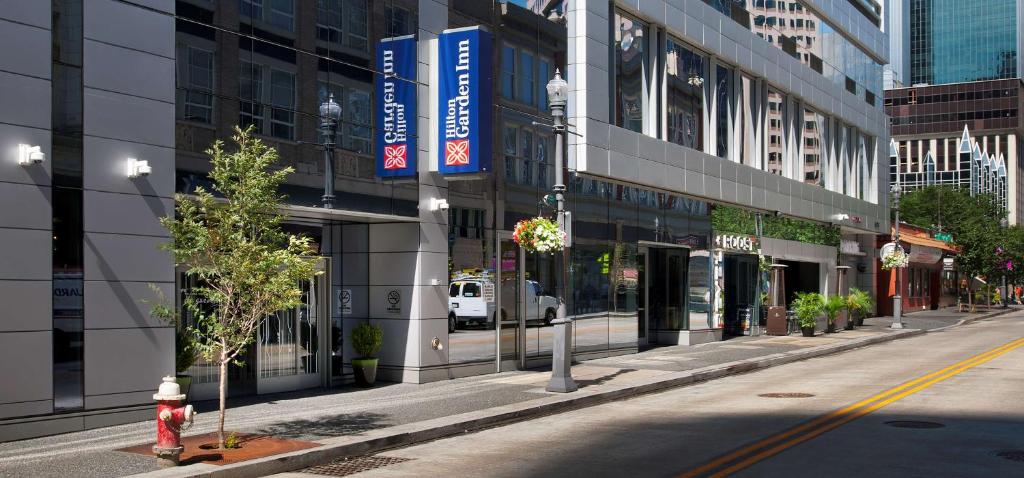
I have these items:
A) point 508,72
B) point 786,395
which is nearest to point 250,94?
point 508,72

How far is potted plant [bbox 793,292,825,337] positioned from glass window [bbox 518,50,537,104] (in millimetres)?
15890

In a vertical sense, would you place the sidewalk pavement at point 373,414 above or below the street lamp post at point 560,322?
below

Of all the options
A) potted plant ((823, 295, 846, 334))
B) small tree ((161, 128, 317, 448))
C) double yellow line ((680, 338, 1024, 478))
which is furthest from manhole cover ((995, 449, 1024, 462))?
potted plant ((823, 295, 846, 334))

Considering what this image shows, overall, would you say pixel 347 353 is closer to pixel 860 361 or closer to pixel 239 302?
pixel 239 302

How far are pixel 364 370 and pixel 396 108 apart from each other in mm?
4965

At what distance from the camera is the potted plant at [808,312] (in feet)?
112

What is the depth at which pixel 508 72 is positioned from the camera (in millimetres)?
21953

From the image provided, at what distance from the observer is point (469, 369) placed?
20.5m

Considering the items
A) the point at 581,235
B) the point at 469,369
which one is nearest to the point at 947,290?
the point at 581,235

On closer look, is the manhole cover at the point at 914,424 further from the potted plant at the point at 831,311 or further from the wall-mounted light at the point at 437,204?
the potted plant at the point at 831,311

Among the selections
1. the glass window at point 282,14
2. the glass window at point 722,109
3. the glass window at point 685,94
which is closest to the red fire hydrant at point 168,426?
the glass window at point 282,14

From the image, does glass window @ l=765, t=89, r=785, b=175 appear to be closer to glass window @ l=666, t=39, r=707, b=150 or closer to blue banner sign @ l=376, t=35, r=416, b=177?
glass window @ l=666, t=39, r=707, b=150

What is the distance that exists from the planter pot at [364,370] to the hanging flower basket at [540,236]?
367cm

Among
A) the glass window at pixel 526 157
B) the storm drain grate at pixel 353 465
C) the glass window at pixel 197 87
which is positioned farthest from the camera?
the glass window at pixel 526 157
